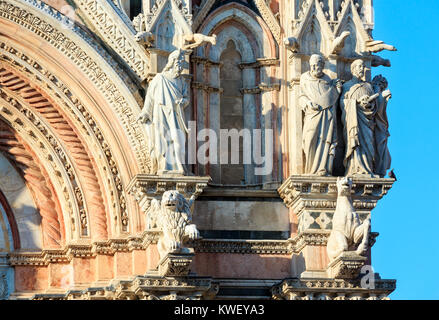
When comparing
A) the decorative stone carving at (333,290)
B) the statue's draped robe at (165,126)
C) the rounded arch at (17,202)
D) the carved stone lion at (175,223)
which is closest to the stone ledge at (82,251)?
the rounded arch at (17,202)

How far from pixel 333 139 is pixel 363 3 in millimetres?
2443

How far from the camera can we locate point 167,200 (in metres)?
24.9

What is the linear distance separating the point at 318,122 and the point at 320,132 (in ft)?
0.49

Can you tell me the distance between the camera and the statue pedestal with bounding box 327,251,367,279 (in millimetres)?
25094

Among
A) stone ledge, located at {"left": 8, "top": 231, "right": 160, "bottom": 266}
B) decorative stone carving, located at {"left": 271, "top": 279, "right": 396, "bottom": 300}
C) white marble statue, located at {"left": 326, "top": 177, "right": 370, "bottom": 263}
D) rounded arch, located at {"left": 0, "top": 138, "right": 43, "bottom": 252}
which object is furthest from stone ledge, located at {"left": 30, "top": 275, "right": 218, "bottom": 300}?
rounded arch, located at {"left": 0, "top": 138, "right": 43, "bottom": 252}

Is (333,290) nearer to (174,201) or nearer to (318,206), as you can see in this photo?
(318,206)

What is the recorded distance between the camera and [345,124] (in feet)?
86.2

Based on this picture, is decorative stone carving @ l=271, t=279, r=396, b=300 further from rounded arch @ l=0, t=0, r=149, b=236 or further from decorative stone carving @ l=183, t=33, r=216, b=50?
decorative stone carving @ l=183, t=33, r=216, b=50

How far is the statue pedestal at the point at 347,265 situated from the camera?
988 inches

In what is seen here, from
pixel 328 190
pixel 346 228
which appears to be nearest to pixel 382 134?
pixel 328 190
